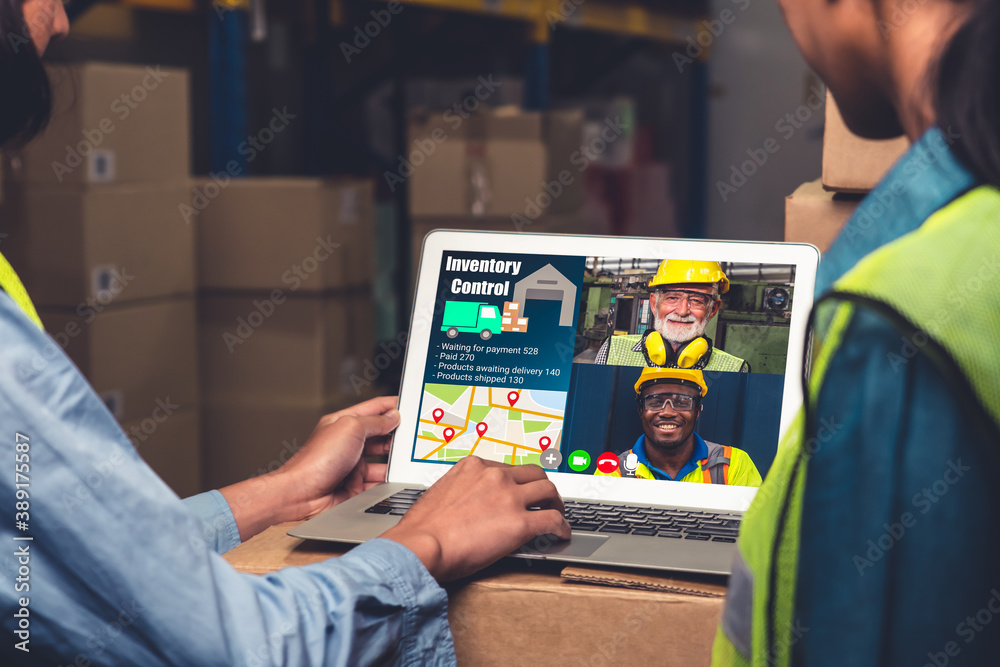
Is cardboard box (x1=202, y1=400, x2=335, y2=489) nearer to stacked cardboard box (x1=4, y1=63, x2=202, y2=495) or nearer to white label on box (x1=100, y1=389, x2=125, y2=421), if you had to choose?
stacked cardboard box (x1=4, y1=63, x2=202, y2=495)

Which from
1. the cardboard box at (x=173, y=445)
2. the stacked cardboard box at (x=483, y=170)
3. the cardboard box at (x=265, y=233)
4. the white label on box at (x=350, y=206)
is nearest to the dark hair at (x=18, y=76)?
the cardboard box at (x=173, y=445)

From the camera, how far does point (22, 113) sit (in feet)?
2.37

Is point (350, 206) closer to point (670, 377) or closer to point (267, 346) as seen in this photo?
point (267, 346)

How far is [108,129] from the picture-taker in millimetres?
2008

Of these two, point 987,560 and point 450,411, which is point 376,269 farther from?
point 987,560

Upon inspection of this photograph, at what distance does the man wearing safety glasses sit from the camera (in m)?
0.76

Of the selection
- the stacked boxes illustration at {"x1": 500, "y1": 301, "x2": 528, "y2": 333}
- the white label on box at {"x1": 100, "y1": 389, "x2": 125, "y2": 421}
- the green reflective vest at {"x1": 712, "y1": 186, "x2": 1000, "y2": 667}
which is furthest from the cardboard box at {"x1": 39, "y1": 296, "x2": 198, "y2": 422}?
the green reflective vest at {"x1": 712, "y1": 186, "x2": 1000, "y2": 667}

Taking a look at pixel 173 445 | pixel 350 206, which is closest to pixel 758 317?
pixel 173 445

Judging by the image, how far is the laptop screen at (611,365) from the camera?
2.52ft

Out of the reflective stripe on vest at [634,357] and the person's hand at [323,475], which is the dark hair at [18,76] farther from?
the reflective stripe on vest at [634,357]

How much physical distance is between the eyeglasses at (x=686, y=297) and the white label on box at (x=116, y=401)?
60.1 inches

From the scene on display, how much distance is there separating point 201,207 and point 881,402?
2.19 meters

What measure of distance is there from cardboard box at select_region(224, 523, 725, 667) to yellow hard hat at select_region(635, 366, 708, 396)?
211 mm

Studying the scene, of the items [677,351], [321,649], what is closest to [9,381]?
[321,649]
